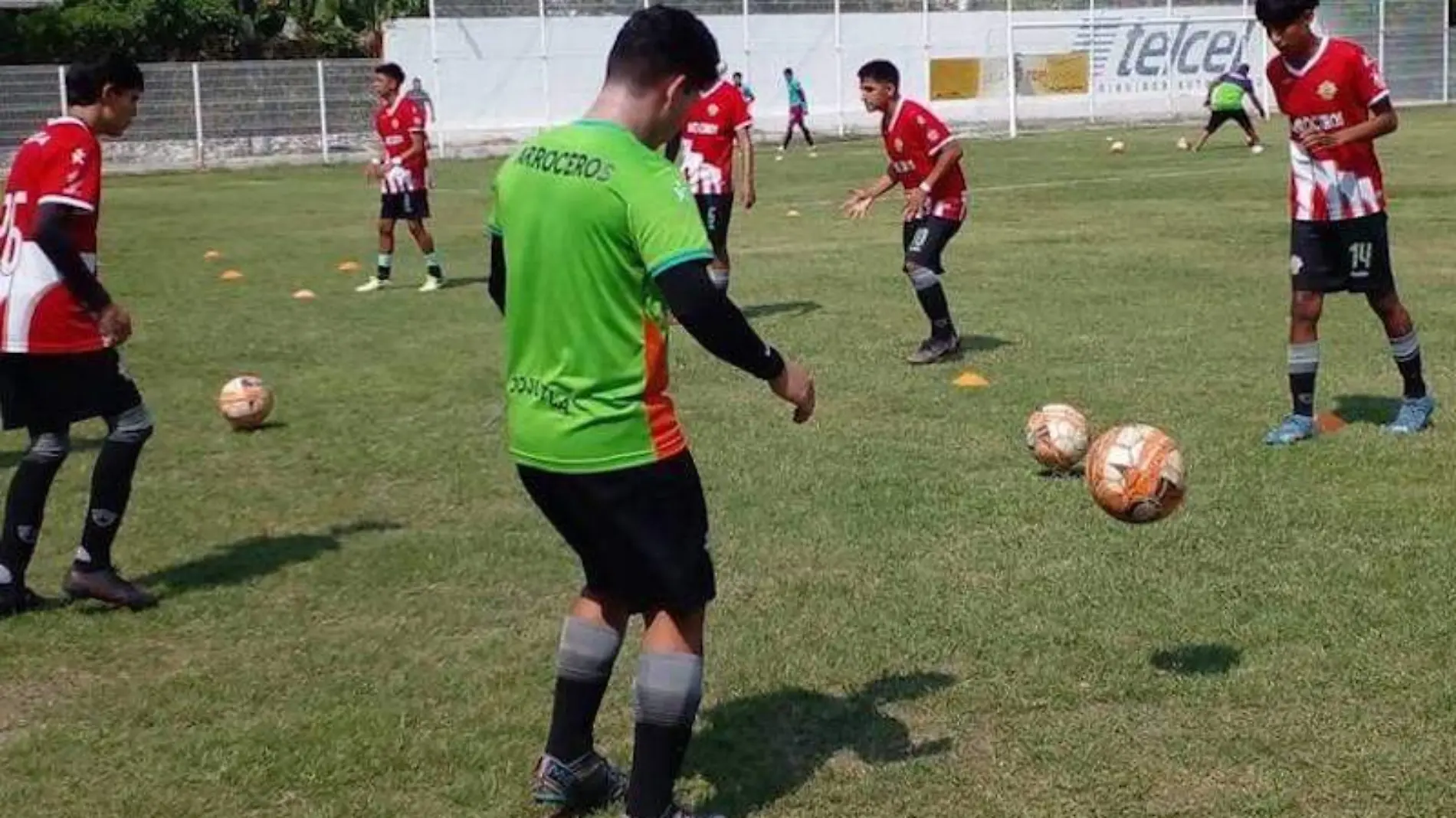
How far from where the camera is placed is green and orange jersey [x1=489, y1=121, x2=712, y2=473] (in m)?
4.01

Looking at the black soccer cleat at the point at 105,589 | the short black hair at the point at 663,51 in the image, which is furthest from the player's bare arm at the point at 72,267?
the short black hair at the point at 663,51

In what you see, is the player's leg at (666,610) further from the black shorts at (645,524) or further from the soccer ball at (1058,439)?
the soccer ball at (1058,439)

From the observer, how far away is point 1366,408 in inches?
369

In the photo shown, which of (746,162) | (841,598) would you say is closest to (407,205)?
(746,162)

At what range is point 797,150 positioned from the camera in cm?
4206

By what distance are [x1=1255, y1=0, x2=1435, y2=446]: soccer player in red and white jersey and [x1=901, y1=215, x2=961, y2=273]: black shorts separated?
10.8 feet

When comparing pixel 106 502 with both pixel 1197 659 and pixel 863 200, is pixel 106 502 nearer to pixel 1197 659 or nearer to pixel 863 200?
pixel 1197 659

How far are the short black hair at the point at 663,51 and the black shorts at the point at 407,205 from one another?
13001 millimetres

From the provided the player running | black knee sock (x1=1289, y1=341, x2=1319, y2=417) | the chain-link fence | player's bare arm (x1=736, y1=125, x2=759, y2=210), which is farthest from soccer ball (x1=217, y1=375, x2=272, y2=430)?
the player running

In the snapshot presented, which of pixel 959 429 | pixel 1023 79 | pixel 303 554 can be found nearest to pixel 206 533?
pixel 303 554

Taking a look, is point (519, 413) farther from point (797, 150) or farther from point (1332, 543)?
point (797, 150)

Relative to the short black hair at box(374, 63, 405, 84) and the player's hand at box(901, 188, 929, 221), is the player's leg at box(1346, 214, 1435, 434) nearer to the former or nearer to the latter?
the player's hand at box(901, 188, 929, 221)

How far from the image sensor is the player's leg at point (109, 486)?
661 cm

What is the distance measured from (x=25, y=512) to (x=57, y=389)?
0.52 m
